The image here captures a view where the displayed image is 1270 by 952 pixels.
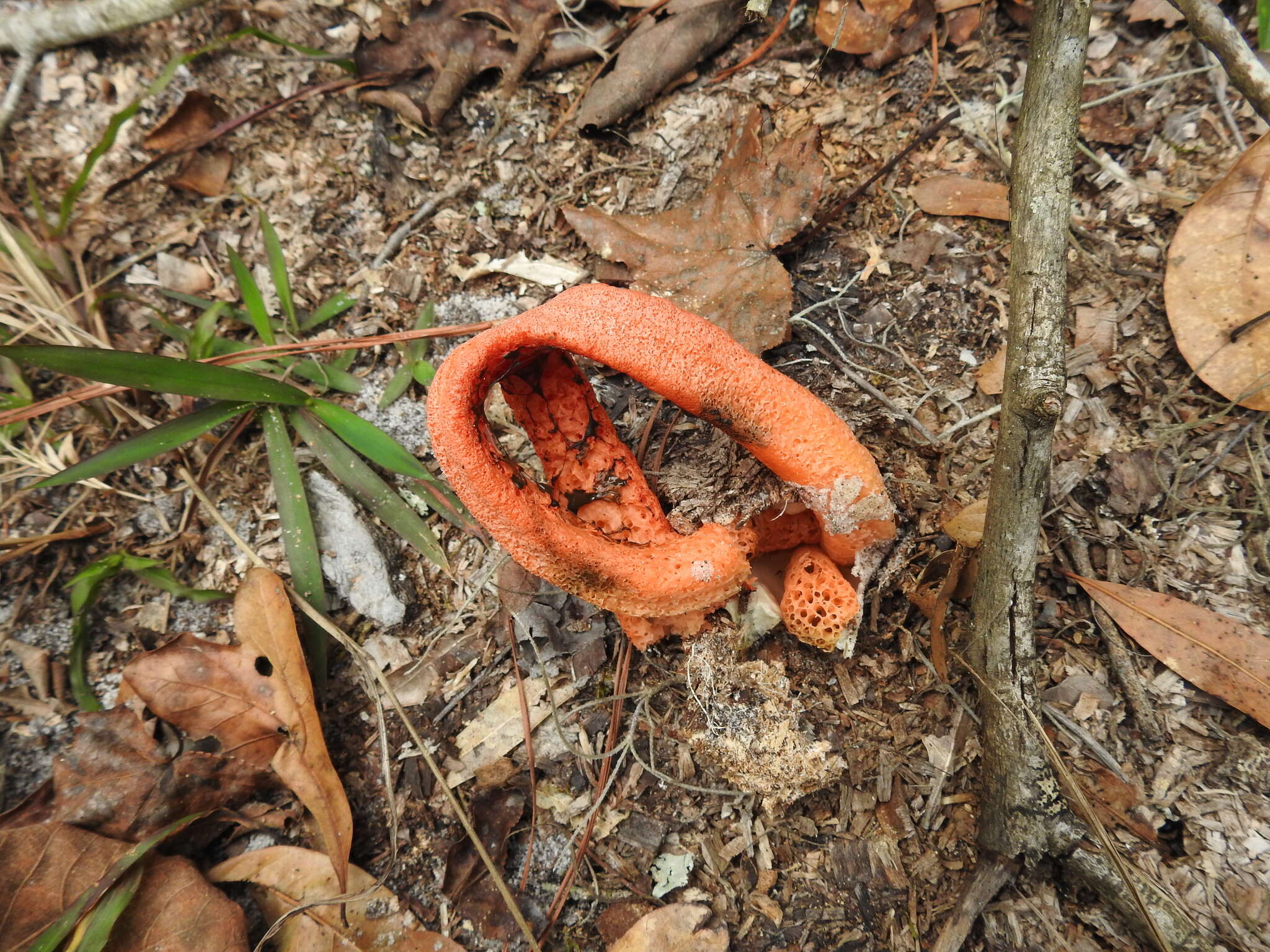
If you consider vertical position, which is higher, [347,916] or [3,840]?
[3,840]

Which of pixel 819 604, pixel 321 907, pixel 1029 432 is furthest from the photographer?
pixel 321 907

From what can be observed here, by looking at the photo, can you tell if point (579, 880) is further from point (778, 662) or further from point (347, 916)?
point (778, 662)

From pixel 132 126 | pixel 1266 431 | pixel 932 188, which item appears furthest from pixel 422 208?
pixel 1266 431

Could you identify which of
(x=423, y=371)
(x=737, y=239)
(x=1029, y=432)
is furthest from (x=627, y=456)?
(x=1029, y=432)

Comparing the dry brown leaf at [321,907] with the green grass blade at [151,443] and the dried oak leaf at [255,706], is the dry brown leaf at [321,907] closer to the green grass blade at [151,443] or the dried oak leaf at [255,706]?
the dried oak leaf at [255,706]

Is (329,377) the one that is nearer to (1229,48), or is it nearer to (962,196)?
(962,196)

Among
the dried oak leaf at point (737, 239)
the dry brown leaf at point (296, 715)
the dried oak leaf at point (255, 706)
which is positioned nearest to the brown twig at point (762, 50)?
the dried oak leaf at point (737, 239)
